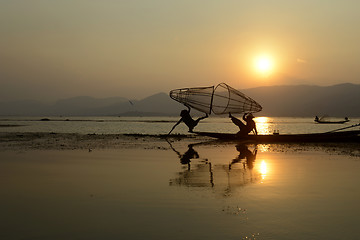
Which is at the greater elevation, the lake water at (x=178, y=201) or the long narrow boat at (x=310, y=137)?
the long narrow boat at (x=310, y=137)

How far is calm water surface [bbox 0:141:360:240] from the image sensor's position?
712 cm

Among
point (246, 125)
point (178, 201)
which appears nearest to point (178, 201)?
point (178, 201)

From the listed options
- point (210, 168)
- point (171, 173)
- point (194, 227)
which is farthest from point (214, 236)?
point (210, 168)

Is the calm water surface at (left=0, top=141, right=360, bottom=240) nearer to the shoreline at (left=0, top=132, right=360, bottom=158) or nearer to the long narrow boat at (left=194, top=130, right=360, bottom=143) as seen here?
the shoreline at (left=0, top=132, right=360, bottom=158)

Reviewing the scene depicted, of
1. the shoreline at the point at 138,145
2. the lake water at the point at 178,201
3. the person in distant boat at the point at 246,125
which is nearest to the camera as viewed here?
the lake water at the point at 178,201

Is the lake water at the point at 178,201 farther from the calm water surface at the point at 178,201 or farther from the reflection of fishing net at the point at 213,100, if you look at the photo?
the reflection of fishing net at the point at 213,100

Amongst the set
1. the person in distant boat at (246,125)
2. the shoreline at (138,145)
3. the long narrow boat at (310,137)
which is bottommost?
the shoreline at (138,145)

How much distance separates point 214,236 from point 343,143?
25929 millimetres

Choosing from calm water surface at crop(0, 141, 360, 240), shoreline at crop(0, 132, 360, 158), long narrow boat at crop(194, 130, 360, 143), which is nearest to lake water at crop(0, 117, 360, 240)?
calm water surface at crop(0, 141, 360, 240)

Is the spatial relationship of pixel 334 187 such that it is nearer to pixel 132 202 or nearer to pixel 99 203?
pixel 132 202

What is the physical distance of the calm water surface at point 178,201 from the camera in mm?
7117

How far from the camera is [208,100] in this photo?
32.6 meters

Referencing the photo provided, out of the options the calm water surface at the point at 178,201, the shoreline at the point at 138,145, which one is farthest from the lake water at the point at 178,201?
the shoreline at the point at 138,145

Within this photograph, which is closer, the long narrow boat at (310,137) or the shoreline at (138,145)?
the shoreline at (138,145)
